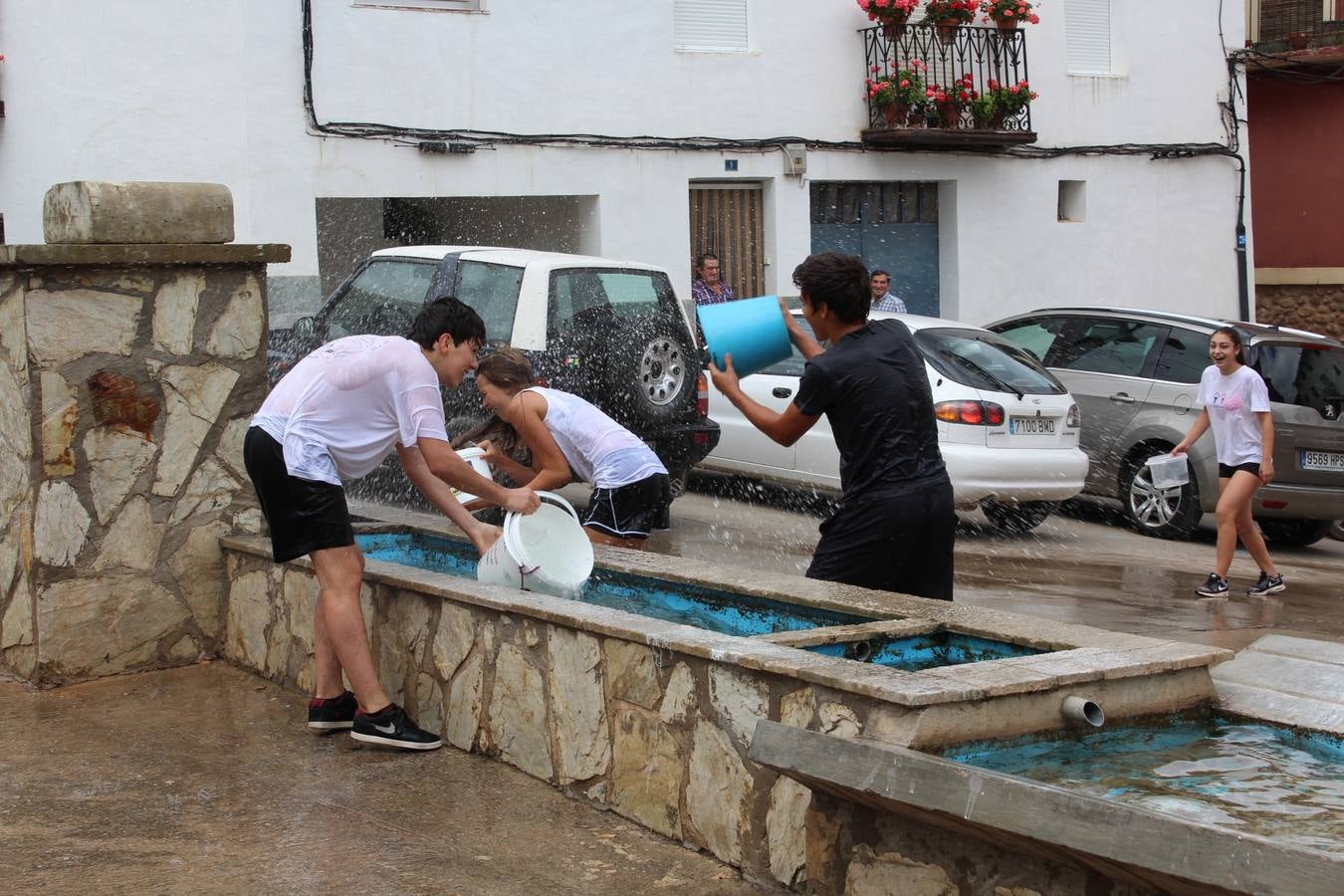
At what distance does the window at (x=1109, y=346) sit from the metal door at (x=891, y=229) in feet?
13.9

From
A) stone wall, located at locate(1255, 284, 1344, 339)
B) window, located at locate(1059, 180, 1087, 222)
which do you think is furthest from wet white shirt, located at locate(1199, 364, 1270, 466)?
stone wall, located at locate(1255, 284, 1344, 339)

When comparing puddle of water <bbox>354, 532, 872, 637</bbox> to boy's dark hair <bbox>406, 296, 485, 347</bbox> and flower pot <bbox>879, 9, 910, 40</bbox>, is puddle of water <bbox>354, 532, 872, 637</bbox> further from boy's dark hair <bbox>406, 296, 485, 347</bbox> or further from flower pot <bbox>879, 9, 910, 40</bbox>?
flower pot <bbox>879, 9, 910, 40</bbox>

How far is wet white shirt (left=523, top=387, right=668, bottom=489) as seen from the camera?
723 centimetres

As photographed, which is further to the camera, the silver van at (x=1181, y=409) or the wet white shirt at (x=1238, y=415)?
the silver van at (x=1181, y=409)

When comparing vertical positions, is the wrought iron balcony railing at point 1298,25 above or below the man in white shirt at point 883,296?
above

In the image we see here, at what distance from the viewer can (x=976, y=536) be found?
12.4m

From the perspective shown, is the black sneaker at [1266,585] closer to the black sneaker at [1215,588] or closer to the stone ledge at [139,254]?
the black sneaker at [1215,588]

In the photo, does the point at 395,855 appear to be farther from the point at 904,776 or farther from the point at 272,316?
the point at 272,316

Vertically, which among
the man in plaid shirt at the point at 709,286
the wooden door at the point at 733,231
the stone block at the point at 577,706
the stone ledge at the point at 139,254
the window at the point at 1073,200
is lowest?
the stone block at the point at 577,706

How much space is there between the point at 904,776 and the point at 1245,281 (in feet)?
59.3

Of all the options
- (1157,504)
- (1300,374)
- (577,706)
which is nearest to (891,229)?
(1157,504)

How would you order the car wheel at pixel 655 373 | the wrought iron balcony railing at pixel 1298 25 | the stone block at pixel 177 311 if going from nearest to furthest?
the stone block at pixel 177 311, the car wheel at pixel 655 373, the wrought iron balcony railing at pixel 1298 25

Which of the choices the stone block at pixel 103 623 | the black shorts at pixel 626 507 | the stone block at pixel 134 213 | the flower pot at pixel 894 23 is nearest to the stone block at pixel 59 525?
the stone block at pixel 103 623

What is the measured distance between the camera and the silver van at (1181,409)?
12.0 m
